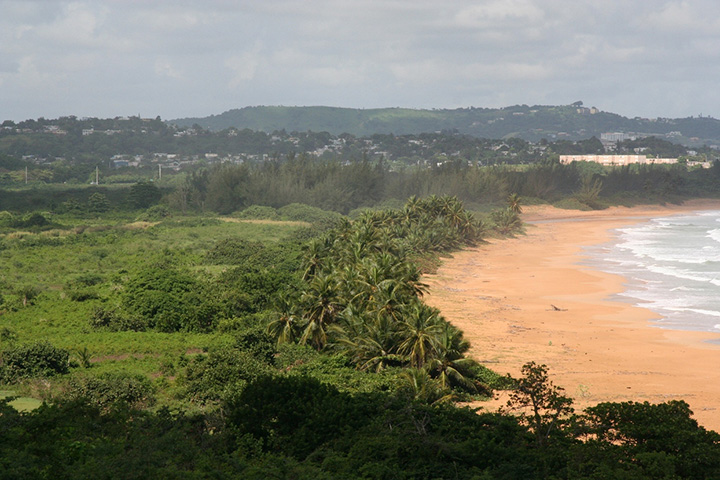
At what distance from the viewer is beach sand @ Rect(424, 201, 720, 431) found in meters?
35.8

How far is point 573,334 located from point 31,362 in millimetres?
29964

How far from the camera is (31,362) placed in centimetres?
3850

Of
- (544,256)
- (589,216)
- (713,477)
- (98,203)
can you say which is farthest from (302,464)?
(589,216)

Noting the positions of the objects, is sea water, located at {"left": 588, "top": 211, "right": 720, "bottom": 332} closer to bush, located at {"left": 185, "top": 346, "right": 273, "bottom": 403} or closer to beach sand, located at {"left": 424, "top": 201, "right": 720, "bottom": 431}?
beach sand, located at {"left": 424, "top": 201, "right": 720, "bottom": 431}

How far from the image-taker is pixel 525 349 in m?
43.2

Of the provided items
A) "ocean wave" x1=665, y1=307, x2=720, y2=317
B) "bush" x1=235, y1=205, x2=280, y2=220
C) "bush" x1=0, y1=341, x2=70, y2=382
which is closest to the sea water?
"ocean wave" x1=665, y1=307, x2=720, y2=317

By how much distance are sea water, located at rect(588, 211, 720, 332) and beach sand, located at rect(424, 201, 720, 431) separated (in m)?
1.84

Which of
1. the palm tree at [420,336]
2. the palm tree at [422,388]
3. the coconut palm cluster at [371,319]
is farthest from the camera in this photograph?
the coconut palm cluster at [371,319]

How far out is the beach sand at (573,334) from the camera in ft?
117

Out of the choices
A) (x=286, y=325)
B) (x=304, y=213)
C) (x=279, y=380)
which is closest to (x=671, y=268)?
(x=286, y=325)

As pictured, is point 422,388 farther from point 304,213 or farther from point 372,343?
point 304,213

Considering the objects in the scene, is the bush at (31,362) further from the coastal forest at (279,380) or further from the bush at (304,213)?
the bush at (304,213)

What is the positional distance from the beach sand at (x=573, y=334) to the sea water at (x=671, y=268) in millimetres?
1836

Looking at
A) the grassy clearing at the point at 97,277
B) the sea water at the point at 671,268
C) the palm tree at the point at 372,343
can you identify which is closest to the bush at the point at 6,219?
the grassy clearing at the point at 97,277
